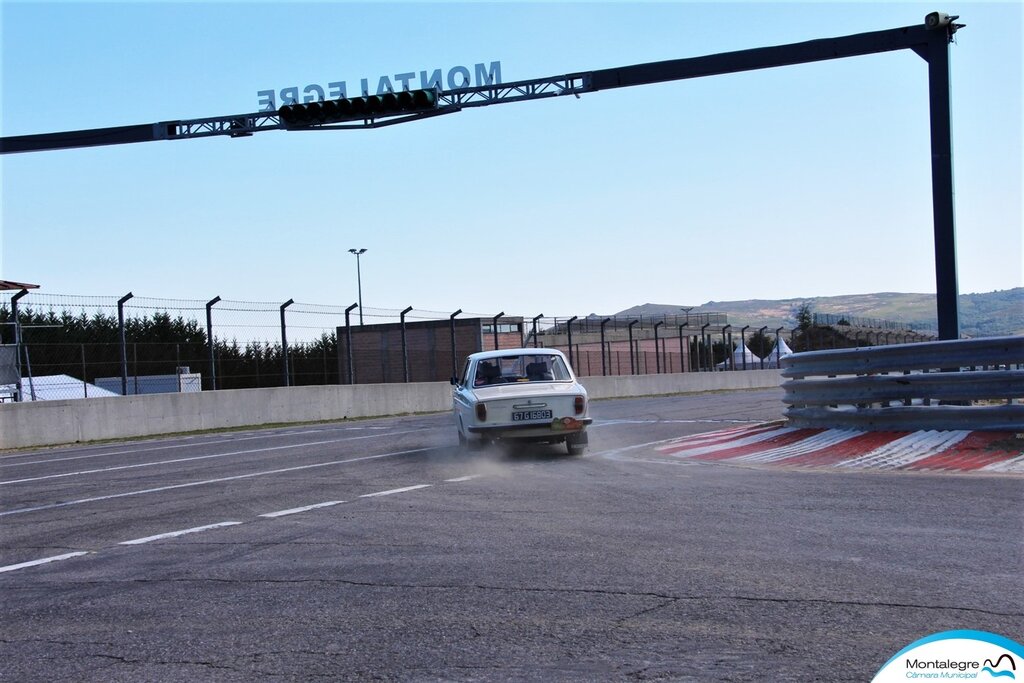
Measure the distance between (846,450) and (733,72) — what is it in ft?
31.7

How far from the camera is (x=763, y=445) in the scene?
12.7m

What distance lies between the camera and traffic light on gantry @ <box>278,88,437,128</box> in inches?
810

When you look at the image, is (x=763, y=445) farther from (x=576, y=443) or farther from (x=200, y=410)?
(x=200, y=410)

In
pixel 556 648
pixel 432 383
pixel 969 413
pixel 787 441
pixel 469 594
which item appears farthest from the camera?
pixel 432 383

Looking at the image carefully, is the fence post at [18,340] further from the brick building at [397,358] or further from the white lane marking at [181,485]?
the white lane marking at [181,485]

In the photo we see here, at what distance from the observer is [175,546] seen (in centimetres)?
679

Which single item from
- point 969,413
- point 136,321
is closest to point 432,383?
point 136,321

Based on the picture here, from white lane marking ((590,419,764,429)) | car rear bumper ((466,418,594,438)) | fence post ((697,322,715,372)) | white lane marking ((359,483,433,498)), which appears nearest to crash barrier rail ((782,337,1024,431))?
car rear bumper ((466,418,594,438))

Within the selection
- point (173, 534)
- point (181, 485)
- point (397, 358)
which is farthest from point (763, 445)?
point (397, 358)

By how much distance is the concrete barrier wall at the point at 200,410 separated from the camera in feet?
61.2

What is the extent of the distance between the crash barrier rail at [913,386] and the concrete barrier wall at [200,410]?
42.7 feet

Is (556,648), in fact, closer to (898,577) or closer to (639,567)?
(639,567)

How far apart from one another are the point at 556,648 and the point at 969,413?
27.1ft

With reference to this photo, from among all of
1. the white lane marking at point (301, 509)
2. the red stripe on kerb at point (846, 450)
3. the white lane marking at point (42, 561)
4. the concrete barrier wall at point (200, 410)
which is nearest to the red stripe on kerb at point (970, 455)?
the red stripe on kerb at point (846, 450)
